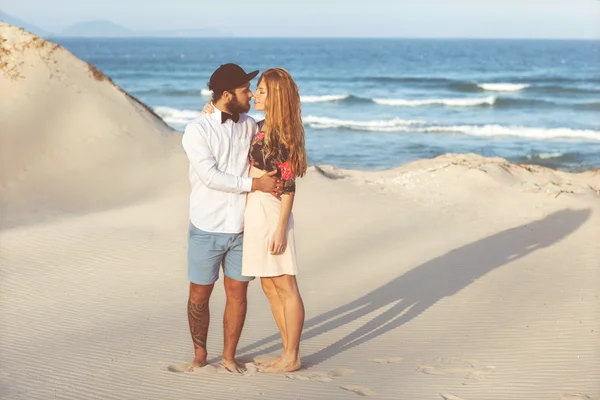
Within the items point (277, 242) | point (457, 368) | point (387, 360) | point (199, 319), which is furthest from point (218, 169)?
point (457, 368)

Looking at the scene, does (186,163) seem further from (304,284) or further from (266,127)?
(266,127)

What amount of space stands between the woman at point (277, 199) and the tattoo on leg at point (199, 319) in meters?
0.45

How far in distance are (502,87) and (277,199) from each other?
131ft

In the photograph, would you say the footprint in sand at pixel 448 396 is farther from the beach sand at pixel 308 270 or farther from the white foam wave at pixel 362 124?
the white foam wave at pixel 362 124

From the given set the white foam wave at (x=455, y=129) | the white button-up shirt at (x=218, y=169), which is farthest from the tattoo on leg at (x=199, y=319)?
the white foam wave at (x=455, y=129)

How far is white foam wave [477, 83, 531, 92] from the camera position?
139 feet

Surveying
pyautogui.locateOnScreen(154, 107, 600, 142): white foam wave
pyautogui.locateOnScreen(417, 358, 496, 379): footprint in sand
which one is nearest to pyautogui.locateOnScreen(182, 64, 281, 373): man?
pyautogui.locateOnScreen(417, 358, 496, 379): footprint in sand

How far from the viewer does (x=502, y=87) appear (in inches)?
1715

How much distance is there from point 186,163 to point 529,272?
252 inches

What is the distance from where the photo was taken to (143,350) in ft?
21.0

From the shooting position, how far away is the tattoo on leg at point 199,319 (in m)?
5.66

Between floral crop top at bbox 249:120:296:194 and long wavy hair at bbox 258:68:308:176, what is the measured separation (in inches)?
1.2

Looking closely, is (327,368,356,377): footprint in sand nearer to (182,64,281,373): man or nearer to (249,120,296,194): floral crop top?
(182,64,281,373): man

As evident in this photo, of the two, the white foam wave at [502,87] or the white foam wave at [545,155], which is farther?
the white foam wave at [502,87]
